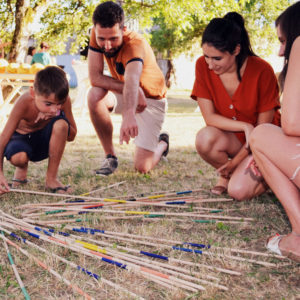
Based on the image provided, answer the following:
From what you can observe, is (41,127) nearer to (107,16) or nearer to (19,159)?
(19,159)

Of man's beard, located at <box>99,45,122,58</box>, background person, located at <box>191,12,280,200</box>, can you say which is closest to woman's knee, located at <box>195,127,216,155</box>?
background person, located at <box>191,12,280,200</box>

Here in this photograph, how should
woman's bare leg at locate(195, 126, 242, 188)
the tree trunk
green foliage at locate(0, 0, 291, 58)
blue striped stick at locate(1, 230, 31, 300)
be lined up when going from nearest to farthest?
blue striped stick at locate(1, 230, 31, 300) < woman's bare leg at locate(195, 126, 242, 188) < the tree trunk < green foliage at locate(0, 0, 291, 58)

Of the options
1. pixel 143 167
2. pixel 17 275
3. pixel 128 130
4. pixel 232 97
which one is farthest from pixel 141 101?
pixel 17 275

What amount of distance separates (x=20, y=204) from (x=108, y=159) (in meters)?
1.18

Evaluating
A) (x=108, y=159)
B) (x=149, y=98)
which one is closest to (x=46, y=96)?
(x=108, y=159)

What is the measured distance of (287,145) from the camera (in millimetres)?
1757

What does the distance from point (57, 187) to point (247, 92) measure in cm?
153

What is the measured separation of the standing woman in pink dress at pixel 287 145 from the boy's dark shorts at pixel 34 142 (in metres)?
1.62

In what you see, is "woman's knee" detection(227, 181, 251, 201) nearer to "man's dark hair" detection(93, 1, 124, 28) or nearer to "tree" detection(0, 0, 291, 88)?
"man's dark hair" detection(93, 1, 124, 28)

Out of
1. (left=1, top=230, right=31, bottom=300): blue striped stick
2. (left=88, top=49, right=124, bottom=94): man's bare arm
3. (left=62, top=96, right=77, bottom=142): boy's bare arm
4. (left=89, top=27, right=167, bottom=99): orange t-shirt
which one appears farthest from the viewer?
(left=88, top=49, right=124, bottom=94): man's bare arm

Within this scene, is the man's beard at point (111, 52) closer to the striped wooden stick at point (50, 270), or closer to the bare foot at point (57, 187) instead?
the bare foot at point (57, 187)

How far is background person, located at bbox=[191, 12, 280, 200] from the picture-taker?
2393 mm

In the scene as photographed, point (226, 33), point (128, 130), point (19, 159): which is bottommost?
point (19, 159)

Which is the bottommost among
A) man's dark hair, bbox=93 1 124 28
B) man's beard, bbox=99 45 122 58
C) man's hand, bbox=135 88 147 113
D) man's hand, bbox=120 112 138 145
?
man's hand, bbox=120 112 138 145
